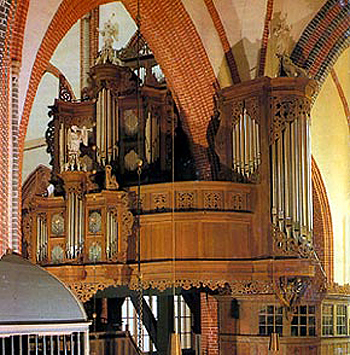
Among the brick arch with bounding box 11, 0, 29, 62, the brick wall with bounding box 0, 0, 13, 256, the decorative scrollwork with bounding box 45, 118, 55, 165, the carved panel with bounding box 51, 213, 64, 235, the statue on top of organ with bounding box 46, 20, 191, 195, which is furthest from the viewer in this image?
the decorative scrollwork with bounding box 45, 118, 55, 165

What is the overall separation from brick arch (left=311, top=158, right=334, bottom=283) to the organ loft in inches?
134

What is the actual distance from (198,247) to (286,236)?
4.06 ft

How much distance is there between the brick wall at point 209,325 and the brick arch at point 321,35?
3946 millimetres

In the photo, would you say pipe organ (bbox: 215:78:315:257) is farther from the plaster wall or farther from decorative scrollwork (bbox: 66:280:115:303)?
the plaster wall

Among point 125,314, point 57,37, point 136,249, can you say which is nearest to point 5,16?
point 57,37

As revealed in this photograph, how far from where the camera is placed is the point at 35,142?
20.4 metres

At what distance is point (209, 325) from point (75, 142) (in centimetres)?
367

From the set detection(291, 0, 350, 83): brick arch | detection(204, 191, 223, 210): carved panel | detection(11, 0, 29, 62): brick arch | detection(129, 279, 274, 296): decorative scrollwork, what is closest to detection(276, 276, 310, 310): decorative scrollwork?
detection(129, 279, 274, 296): decorative scrollwork

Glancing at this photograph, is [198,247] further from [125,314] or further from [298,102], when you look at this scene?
[125,314]

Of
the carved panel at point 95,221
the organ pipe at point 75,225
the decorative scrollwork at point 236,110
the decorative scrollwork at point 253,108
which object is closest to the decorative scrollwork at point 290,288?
the decorative scrollwork at point 253,108

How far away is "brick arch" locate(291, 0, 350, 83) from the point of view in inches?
555

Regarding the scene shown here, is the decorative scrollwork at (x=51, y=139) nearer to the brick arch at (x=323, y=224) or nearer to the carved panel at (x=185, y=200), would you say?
the carved panel at (x=185, y=200)

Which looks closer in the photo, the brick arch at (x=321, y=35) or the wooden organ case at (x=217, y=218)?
the wooden organ case at (x=217, y=218)

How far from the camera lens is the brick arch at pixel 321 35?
1409 centimetres
